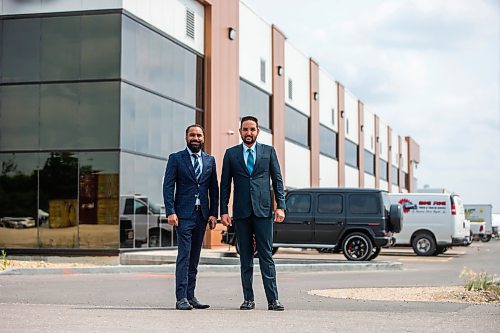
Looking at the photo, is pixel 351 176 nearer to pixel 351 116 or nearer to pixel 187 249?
pixel 351 116

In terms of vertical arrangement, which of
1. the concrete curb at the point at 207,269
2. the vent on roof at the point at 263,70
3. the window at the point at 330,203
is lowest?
the concrete curb at the point at 207,269

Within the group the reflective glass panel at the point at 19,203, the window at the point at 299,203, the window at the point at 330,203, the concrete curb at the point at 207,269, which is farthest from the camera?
the reflective glass panel at the point at 19,203

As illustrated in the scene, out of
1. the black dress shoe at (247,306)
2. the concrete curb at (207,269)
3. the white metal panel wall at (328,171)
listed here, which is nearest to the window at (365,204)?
the concrete curb at (207,269)

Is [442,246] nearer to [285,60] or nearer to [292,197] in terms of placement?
[292,197]

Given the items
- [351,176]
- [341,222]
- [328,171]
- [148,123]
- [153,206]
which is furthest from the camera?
[351,176]

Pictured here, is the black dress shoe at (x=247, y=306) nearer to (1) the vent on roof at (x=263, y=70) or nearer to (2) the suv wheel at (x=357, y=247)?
(2) the suv wheel at (x=357, y=247)

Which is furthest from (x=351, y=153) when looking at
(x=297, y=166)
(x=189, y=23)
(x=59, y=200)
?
(x=59, y=200)

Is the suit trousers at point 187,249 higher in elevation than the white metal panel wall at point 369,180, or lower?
lower

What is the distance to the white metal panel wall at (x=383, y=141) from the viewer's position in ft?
220

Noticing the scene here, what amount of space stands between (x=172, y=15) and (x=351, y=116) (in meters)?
31.7

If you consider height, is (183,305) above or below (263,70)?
below

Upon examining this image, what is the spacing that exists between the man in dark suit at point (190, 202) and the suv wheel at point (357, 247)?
38.7 ft

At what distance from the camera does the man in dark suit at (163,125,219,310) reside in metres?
9.00

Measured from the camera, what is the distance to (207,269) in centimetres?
1758
